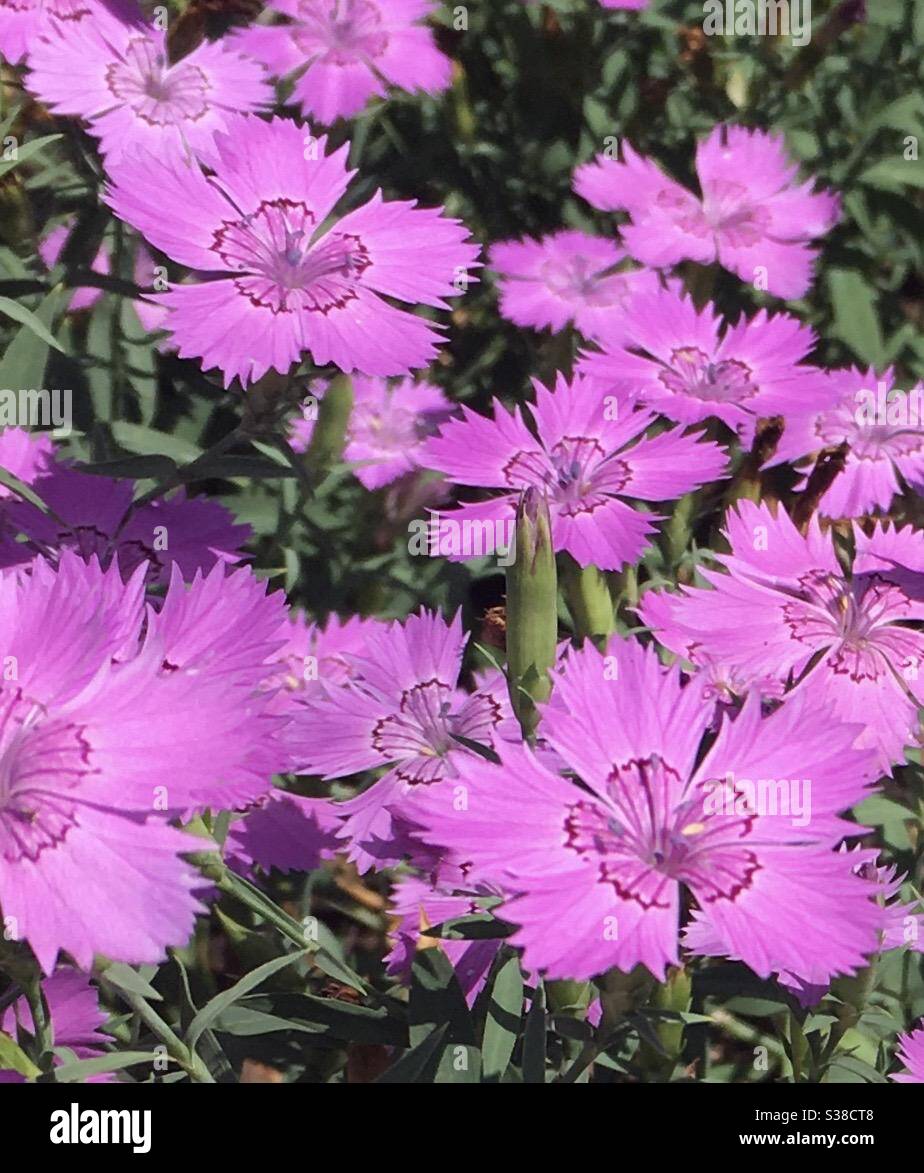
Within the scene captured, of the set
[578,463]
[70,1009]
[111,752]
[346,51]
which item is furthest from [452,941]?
[346,51]

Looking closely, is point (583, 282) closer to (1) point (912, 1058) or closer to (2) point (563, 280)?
(2) point (563, 280)

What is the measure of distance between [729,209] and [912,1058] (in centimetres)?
176

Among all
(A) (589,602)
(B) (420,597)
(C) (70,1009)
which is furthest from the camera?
(B) (420,597)

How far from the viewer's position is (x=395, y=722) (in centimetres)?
168

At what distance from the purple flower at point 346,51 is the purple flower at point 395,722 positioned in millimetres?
1095

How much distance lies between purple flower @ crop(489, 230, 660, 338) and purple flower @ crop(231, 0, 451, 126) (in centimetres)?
36

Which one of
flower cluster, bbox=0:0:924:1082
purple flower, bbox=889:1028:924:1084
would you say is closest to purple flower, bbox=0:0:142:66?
flower cluster, bbox=0:0:924:1082

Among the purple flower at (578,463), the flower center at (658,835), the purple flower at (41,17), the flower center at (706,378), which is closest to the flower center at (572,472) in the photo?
the purple flower at (578,463)

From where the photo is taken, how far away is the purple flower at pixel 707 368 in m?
1.95

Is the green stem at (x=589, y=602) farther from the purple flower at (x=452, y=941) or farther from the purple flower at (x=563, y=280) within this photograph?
the purple flower at (x=563, y=280)

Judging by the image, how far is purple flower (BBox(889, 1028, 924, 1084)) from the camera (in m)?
1.47

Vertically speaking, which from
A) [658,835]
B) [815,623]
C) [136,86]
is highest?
[136,86]
